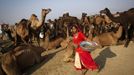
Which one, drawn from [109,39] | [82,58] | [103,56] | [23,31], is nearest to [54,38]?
[23,31]

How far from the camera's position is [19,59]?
32.1 ft

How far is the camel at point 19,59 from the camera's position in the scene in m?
9.12

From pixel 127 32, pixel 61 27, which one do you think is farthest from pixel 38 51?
pixel 61 27

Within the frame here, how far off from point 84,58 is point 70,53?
77.2 inches

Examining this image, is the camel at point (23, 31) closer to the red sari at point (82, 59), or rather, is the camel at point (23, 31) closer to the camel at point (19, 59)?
Answer: the camel at point (19, 59)

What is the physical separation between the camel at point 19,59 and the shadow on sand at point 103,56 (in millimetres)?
2646

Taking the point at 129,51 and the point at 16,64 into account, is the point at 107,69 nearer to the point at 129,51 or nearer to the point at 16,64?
the point at 129,51

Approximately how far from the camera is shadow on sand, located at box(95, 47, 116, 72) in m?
9.44

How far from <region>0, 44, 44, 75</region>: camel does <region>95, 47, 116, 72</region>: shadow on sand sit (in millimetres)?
2646

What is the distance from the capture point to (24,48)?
1080 centimetres

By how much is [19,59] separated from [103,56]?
342cm

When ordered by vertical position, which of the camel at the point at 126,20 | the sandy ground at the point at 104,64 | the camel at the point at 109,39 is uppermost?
the camel at the point at 126,20

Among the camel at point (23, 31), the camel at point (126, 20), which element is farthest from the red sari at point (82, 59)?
the camel at point (23, 31)

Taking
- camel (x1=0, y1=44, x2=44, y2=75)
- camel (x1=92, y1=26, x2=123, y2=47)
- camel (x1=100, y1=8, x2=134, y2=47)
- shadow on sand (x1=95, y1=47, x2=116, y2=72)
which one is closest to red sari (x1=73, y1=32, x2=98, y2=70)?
shadow on sand (x1=95, y1=47, x2=116, y2=72)
